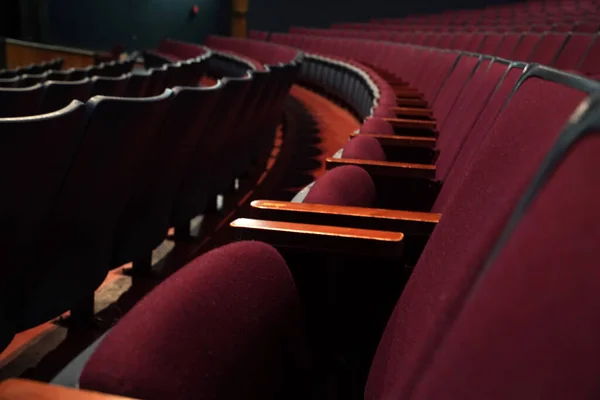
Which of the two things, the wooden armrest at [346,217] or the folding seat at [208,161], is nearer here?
the wooden armrest at [346,217]

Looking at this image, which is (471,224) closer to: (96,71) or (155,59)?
(96,71)

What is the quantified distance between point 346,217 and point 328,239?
0.03 metres

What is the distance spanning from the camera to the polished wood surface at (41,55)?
1.65m

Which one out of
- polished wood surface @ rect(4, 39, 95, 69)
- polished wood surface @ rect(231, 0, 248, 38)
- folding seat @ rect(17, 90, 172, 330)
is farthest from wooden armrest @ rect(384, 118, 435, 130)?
polished wood surface @ rect(231, 0, 248, 38)

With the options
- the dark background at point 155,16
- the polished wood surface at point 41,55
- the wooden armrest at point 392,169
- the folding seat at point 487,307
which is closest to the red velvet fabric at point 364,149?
the wooden armrest at point 392,169

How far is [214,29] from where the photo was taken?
311cm

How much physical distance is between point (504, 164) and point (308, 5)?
326 centimetres

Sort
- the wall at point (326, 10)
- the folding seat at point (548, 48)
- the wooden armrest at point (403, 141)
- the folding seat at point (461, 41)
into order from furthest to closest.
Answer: the wall at point (326, 10) < the folding seat at point (461, 41) < the folding seat at point (548, 48) < the wooden armrest at point (403, 141)

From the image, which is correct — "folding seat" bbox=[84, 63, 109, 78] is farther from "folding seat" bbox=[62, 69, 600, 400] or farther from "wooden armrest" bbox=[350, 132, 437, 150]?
"folding seat" bbox=[62, 69, 600, 400]

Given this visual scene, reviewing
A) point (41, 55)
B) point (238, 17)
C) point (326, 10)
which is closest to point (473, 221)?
point (41, 55)

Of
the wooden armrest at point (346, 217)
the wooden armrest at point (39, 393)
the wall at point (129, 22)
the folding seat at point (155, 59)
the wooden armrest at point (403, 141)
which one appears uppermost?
the wooden armrest at point (39, 393)

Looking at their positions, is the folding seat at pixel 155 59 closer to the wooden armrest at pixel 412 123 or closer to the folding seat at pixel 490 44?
the folding seat at pixel 490 44

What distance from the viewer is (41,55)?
1.74 meters

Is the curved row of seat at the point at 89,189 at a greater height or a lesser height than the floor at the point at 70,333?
greater
